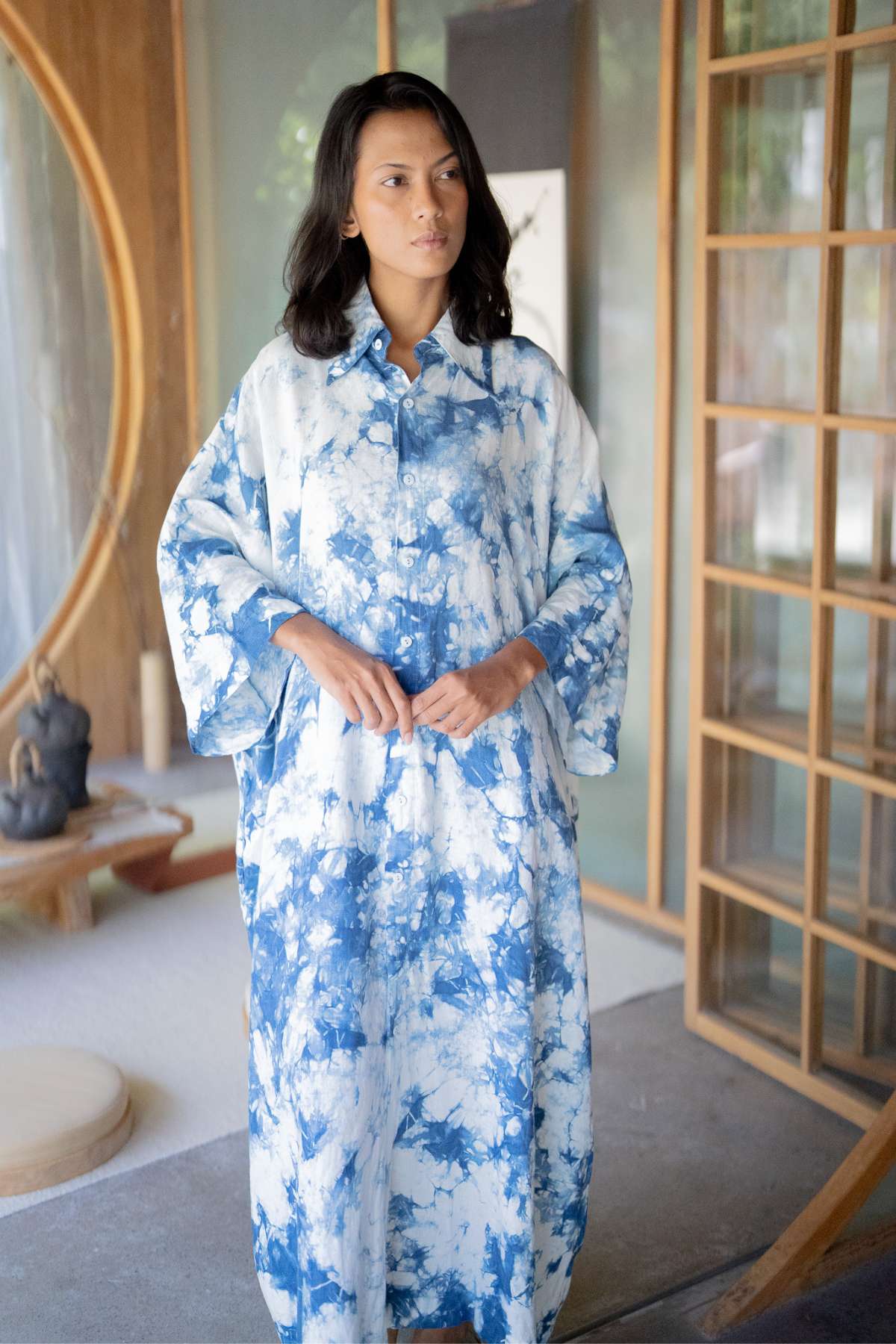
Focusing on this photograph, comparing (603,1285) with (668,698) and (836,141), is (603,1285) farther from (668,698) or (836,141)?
(836,141)

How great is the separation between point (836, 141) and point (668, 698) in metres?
1.31

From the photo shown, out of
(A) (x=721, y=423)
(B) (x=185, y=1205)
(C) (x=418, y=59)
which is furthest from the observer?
(C) (x=418, y=59)

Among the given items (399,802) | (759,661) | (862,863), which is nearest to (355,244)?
(399,802)

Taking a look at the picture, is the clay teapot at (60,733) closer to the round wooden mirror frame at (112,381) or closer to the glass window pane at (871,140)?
the round wooden mirror frame at (112,381)

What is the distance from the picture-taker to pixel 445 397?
171cm

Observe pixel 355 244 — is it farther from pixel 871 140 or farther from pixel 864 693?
pixel 864 693

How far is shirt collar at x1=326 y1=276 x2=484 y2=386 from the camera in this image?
5.58 ft

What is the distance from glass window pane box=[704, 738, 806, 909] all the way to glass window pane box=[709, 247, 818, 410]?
67cm

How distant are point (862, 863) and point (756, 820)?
276mm

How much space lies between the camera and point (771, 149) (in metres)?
2.59

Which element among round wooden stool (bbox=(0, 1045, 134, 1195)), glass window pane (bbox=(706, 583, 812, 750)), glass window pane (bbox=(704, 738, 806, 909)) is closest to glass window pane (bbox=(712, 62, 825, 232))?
glass window pane (bbox=(706, 583, 812, 750))

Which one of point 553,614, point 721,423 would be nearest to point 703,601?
point 721,423

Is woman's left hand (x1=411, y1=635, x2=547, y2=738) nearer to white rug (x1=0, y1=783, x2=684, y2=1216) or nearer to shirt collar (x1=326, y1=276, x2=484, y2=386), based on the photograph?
shirt collar (x1=326, y1=276, x2=484, y2=386)

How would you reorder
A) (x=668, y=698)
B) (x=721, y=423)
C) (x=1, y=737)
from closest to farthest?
(x=721, y=423) → (x=668, y=698) → (x=1, y=737)
